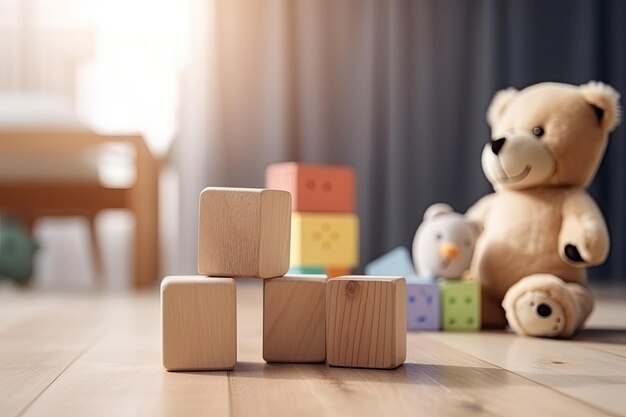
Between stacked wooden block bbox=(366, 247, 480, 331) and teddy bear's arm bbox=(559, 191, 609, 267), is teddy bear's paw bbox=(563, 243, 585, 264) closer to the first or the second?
teddy bear's arm bbox=(559, 191, 609, 267)

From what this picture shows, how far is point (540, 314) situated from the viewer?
142 centimetres

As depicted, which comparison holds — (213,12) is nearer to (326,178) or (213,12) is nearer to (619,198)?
(326,178)

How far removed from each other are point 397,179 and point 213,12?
35.3 inches

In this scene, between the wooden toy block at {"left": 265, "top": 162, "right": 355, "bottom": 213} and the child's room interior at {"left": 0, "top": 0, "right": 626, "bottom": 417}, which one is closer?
the child's room interior at {"left": 0, "top": 0, "right": 626, "bottom": 417}

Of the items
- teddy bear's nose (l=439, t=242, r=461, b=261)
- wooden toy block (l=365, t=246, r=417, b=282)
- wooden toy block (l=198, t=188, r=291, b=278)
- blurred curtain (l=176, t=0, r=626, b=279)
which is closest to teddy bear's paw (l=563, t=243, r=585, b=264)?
teddy bear's nose (l=439, t=242, r=461, b=261)

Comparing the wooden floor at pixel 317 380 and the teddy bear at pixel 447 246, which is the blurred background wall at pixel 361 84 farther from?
the wooden floor at pixel 317 380

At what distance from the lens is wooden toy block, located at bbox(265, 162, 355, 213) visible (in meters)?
2.19

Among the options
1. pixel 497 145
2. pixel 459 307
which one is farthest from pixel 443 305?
pixel 497 145

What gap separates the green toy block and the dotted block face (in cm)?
2

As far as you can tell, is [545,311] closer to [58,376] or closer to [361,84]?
[58,376]

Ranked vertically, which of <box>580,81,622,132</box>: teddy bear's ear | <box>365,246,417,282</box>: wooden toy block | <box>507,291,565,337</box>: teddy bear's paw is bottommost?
<box>507,291,565,337</box>: teddy bear's paw

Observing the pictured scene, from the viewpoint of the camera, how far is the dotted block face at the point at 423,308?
159 cm

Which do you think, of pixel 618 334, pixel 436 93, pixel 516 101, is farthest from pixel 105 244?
pixel 618 334

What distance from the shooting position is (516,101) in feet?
5.62
